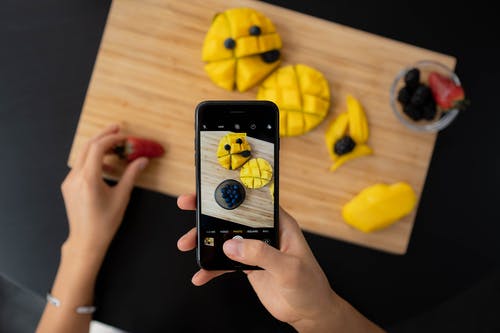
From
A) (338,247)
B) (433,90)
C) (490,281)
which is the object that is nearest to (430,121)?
(433,90)

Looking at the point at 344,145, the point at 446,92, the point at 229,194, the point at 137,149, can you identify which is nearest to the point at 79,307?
the point at 137,149

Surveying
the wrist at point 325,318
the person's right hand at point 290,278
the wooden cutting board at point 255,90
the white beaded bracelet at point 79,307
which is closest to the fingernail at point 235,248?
the person's right hand at point 290,278

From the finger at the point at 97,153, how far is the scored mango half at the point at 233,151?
64cm

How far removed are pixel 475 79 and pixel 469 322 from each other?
109 cm

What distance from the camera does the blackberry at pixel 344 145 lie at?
171 cm

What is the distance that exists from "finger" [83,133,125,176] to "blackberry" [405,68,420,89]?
1190 mm

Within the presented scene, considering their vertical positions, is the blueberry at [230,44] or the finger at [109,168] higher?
the blueberry at [230,44]

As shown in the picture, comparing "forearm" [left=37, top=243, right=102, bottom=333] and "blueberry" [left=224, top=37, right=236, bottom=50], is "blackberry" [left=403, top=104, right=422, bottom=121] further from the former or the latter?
"forearm" [left=37, top=243, right=102, bottom=333]

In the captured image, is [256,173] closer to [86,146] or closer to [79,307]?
[86,146]

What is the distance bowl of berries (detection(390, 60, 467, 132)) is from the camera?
171 centimetres

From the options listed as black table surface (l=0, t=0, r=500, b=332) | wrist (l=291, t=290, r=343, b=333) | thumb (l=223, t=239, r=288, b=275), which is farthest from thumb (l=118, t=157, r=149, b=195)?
wrist (l=291, t=290, r=343, b=333)

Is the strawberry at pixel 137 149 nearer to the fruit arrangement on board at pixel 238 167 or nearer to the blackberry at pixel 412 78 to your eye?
the fruit arrangement on board at pixel 238 167

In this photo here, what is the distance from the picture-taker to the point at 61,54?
182cm

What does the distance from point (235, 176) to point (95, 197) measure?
28.2 inches
